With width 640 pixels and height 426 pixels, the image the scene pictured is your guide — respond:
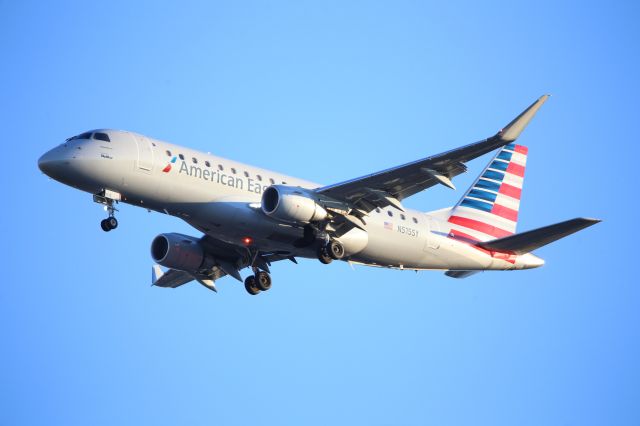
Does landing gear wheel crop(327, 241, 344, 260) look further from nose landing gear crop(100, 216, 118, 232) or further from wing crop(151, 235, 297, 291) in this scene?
nose landing gear crop(100, 216, 118, 232)

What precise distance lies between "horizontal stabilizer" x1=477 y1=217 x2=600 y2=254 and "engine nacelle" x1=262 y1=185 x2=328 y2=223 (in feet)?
30.1

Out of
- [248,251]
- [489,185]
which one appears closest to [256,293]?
[248,251]

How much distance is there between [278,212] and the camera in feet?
125

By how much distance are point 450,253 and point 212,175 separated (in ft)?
37.3

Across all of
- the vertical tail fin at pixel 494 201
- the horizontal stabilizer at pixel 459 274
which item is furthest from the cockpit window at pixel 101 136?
the horizontal stabilizer at pixel 459 274

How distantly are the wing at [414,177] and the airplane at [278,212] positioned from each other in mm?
38

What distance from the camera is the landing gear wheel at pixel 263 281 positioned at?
43969mm

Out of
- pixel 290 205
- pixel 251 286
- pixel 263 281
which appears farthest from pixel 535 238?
pixel 251 286

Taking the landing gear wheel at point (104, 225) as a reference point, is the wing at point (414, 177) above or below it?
above

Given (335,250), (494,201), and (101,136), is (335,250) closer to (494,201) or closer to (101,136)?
(101,136)

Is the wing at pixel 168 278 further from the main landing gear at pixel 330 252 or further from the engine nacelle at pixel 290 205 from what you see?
the engine nacelle at pixel 290 205

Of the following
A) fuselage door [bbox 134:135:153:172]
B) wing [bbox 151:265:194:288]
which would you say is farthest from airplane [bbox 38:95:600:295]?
wing [bbox 151:265:194:288]

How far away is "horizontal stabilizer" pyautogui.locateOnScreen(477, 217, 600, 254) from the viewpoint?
3928 centimetres

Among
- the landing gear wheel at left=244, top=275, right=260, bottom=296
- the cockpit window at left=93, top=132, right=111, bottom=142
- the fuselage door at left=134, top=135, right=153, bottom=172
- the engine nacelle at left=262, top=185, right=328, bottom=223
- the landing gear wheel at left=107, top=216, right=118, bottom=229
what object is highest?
the cockpit window at left=93, top=132, right=111, bottom=142
